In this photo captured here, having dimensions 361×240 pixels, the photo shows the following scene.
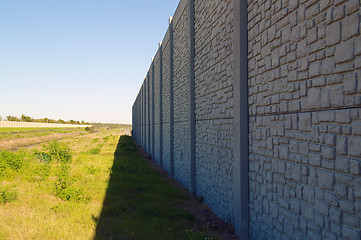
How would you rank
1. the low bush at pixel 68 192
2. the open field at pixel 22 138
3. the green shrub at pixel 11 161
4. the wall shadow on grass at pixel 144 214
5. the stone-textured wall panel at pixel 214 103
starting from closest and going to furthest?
the wall shadow on grass at pixel 144 214 → the stone-textured wall panel at pixel 214 103 → the low bush at pixel 68 192 → the green shrub at pixel 11 161 → the open field at pixel 22 138

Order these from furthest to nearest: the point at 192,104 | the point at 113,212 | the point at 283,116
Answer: the point at 192,104 < the point at 113,212 < the point at 283,116

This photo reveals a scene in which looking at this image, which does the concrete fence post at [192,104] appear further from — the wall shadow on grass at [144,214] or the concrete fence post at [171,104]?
the concrete fence post at [171,104]

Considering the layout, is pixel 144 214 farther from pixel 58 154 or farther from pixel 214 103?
pixel 58 154

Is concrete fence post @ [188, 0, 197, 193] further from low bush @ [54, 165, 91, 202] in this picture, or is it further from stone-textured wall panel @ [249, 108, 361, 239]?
stone-textured wall panel @ [249, 108, 361, 239]

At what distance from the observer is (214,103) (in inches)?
257

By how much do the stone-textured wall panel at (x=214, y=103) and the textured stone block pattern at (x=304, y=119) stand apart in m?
0.94

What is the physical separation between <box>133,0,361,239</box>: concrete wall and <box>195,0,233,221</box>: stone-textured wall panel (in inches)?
1.0

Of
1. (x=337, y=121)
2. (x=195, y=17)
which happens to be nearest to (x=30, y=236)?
(x=337, y=121)

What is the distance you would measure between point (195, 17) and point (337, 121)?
20.5ft

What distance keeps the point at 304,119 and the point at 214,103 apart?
10.8 feet

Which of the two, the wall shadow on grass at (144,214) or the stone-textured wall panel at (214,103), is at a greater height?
the stone-textured wall panel at (214,103)

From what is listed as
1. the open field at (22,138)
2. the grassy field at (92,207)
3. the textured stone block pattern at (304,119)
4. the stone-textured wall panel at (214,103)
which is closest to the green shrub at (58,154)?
the grassy field at (92,207)

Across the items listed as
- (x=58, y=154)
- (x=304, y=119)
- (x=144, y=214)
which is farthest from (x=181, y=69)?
(x=58, y=154)

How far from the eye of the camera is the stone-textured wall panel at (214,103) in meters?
5.64
